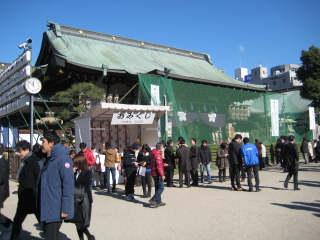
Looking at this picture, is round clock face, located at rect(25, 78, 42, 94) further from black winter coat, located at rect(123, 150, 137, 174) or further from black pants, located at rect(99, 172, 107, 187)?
black winter coat, located at rect(123, 150, 137, 174)

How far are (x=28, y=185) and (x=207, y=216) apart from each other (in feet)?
12.0

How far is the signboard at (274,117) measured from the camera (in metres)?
19.5

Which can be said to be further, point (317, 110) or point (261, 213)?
point (317, 110)

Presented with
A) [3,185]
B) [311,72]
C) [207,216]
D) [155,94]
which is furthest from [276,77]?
[3,185]

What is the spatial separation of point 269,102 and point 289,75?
45601 mm

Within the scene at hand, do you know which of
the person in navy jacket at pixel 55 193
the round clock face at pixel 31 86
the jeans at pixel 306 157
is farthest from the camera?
the jeans at pixel 306 157

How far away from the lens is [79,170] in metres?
4.88

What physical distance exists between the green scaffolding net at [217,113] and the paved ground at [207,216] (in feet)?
16.8

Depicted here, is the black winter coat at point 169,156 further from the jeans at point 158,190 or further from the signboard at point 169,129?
the jeans at point 158,190

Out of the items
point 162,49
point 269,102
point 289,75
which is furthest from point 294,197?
point 289,75

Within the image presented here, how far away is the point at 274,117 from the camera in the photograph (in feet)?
64.8

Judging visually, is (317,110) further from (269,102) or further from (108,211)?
(108,211)

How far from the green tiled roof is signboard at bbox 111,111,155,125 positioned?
3.78 metres

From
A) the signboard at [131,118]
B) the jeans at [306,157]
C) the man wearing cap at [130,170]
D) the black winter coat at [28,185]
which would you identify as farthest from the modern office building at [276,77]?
the black winter coat at [28,185]
